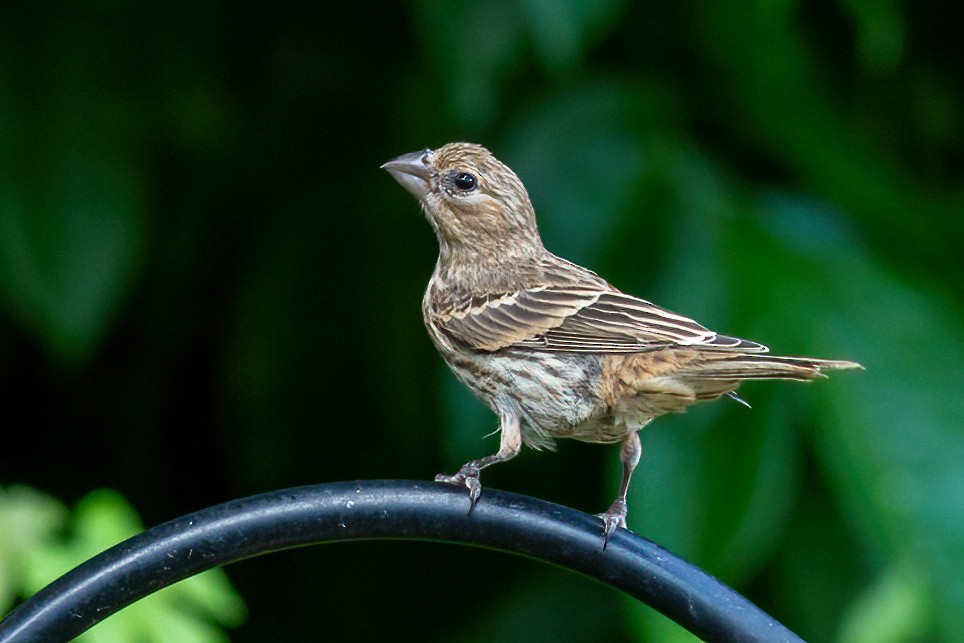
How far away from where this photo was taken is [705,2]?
3.82 metres

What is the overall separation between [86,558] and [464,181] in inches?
52.1

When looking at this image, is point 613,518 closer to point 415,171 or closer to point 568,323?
point 568,323

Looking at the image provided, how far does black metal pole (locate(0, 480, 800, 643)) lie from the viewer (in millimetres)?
1990

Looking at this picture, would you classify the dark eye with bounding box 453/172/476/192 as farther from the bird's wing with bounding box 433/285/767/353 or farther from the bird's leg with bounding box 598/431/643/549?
the bird's leg with bounding box 598/431/643/549

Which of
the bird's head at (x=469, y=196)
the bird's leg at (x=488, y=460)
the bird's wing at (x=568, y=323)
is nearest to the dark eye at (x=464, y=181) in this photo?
the bird's head at (x=469, y=196)

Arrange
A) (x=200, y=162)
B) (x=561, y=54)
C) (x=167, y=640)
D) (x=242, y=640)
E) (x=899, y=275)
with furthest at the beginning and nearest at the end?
(x=242, y=640) < (x=200, y=162) < (x=899, y=275) < (x=561, y=54) < (x=167, y=640)

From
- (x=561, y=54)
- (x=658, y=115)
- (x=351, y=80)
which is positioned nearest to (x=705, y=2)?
(x=658, y=115)

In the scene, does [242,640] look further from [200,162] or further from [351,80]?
[351,80]

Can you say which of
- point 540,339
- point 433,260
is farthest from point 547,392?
point 433,260

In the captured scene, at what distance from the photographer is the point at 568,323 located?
9.47 feet

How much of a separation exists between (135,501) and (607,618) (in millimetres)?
1653

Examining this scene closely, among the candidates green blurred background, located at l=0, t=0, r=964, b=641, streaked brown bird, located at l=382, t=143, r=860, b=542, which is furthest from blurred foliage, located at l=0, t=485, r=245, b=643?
streaked brown bird, located at l=382, t=143, r=860, b=542

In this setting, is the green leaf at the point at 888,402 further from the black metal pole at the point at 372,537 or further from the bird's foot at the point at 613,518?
the black metal pole at the point at 372,537

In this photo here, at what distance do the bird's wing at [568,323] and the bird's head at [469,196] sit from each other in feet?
0.78
